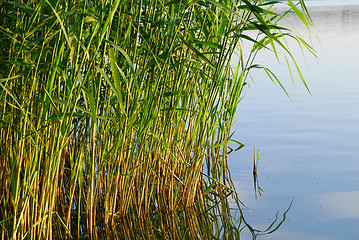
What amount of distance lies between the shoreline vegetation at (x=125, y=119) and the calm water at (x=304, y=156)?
0.71 feet

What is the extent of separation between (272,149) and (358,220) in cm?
161

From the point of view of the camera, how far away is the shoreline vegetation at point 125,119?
2334 mm

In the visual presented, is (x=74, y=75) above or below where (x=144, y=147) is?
above

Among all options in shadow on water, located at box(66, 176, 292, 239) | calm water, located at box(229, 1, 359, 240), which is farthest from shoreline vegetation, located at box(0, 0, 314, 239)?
calm water, located at box(229, 1, 359, 240)

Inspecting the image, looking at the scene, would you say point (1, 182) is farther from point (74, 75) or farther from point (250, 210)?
point (250, 210)

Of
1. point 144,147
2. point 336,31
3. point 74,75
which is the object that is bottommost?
point 336,31

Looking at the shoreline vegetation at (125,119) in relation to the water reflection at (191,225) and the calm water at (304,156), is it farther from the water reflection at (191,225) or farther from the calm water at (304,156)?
the calm water at (304,156)

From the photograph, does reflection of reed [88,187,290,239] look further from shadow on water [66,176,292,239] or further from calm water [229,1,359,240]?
calm water [229,1,359,240]

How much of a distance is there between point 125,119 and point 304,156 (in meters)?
2.35

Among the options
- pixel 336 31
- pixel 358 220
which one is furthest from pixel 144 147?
pixel 336 31

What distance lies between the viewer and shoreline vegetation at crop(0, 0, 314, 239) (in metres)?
2.33

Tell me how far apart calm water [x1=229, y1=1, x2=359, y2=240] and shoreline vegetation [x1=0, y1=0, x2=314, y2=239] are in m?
0.22

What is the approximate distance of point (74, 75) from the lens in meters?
2.16

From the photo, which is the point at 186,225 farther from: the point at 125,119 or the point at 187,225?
the point at 125,119
